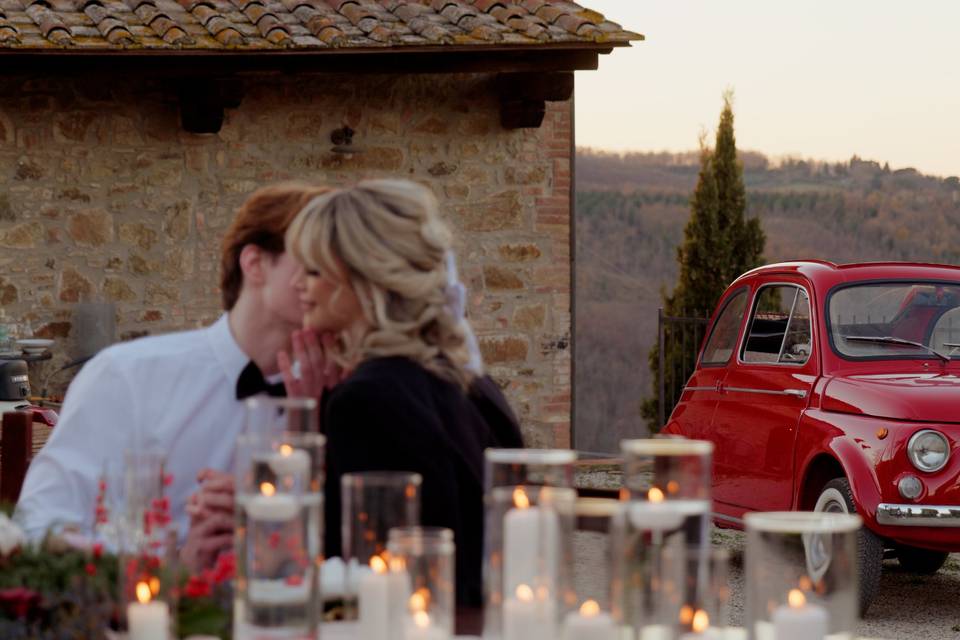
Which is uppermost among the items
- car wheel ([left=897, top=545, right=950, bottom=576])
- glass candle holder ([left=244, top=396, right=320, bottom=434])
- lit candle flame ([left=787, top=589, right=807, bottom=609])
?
glass candle holder ([left=244, top=396, right=320, bottom=434])

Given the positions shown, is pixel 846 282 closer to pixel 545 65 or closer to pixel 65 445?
pixel 545 65

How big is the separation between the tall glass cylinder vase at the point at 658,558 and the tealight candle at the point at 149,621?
0.52 meters

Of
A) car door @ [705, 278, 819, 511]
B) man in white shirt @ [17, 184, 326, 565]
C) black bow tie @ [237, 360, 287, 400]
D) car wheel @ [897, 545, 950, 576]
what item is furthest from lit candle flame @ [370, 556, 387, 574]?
car wheel @ [897, 545, 950, 576]

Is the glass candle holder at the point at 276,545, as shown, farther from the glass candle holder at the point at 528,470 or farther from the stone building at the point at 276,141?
the stone building at the point at 276,141

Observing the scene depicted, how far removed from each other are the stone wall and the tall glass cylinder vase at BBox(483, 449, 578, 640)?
7.86m

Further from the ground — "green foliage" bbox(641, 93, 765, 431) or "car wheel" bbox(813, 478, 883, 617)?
"green foliage" bbox(641, 93, 765, 431)

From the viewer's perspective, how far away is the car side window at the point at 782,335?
7.64 meters

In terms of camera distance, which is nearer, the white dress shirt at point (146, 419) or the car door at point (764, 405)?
the white dress shirt at point (146, 419)

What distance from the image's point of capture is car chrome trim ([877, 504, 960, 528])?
655cm

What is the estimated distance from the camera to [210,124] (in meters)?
9.42

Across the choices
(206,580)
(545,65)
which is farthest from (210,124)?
(206,580)

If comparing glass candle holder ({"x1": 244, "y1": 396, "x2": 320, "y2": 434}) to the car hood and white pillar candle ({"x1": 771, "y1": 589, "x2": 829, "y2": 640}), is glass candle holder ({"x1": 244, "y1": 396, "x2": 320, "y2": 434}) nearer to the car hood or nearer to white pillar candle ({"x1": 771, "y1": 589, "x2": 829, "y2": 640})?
white pillar candle ({"x1": 771, "y1": 589, "x2": 829, "y2": 640})

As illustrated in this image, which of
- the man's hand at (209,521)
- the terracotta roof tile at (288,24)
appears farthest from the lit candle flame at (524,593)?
the terracotta roof tile at (288,24)

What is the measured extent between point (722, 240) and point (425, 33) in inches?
261
